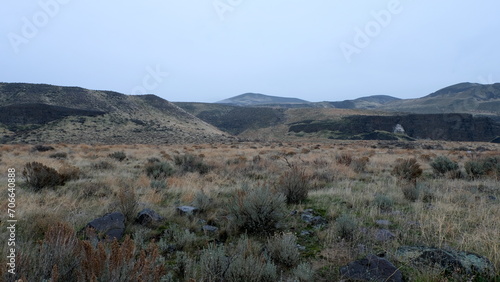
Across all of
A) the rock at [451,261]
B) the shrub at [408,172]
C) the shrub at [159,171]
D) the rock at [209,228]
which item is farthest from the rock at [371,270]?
the shrub at [159,171]

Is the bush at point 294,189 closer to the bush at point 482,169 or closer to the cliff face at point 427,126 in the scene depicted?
the bush at point 482,169

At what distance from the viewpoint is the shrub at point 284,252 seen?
3049mm

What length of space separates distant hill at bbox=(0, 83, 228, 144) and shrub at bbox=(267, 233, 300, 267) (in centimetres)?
3579

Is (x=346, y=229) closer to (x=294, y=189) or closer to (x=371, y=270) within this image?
(x=371, y=270)

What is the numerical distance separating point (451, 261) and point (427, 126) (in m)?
68.6

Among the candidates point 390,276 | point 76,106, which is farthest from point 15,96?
point 390,276

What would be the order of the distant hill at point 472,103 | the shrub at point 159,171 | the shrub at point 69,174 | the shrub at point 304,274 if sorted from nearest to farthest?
the shrub at point 304,274 < the shrub at point 69,174 < the shrub at point 159,171 < the distant hill at point 472,103

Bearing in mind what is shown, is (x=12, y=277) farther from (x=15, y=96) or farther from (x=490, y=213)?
(x=15, y=96)

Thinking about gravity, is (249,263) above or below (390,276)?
above

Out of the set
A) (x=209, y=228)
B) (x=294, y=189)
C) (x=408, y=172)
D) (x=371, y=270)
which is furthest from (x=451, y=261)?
(x=408, y=172)

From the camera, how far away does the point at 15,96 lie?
165 feet

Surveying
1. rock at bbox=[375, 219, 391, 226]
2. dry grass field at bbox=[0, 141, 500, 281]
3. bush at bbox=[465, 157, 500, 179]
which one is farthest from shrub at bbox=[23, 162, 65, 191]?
bush at bbox=[465, 157, 500, 179]

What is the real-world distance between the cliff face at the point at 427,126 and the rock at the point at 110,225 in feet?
194

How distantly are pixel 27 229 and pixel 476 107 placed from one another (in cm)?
14393
